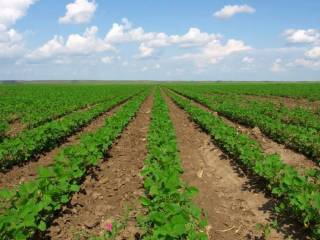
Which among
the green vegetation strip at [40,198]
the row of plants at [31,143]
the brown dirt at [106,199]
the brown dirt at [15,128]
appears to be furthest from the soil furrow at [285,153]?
the brown dirt at [15,128]

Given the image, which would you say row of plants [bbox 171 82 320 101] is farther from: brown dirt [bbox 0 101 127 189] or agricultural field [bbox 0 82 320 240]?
brown dirt [bbox 0 101 127 189]

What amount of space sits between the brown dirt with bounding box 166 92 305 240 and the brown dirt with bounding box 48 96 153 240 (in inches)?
53.0

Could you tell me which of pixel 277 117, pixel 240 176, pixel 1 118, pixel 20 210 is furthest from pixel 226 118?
pixel 20 210

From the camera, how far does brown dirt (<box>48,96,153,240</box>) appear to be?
5.56 meters

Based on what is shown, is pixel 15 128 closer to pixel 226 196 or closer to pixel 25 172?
pixel 25 172

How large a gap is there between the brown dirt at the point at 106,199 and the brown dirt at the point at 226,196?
1.35 meters

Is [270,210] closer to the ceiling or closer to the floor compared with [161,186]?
closer to the floor

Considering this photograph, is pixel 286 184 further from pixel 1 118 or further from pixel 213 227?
pixel 1 118

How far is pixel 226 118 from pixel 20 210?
15891 millimetres

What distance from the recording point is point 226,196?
7426mm

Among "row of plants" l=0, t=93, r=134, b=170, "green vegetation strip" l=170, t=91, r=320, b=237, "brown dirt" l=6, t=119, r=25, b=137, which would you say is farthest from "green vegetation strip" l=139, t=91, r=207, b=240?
"brown dirt" l=6, t=119, r=25, b=137

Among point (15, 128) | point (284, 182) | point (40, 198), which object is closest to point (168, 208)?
point (40, 198)

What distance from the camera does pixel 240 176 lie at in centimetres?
857

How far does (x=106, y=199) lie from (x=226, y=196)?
256 centimetres
